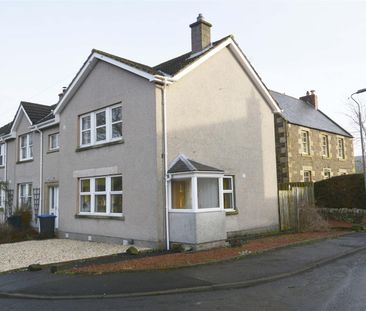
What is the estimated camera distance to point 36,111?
22.6 m

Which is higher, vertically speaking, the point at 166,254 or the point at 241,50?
the point at 241,50

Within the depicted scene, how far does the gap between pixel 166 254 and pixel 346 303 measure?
20.8 ft

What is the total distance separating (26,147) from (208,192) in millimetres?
13519

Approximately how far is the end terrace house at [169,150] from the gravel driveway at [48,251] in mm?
868

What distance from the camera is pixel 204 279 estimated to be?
8273 millimetres

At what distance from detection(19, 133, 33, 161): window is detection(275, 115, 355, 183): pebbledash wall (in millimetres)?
15754

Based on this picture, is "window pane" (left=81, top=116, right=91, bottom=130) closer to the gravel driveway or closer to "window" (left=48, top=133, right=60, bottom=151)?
"window" (left=48, top=133, right=60, bottom=151)

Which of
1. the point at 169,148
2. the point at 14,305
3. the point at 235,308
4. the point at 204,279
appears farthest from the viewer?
the point at 169,148

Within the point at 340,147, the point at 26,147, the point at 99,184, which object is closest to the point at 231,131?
the point at 99,184

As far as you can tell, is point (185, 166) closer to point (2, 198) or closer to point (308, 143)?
point (2, 198)

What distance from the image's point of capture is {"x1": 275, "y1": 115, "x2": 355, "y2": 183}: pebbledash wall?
83.2 feet

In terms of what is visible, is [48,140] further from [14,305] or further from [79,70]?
[14,305]

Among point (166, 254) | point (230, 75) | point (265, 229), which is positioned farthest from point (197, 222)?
point (230, 75)

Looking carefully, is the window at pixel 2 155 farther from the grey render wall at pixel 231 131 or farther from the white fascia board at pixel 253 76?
the white fascia board at pixel 253 76
